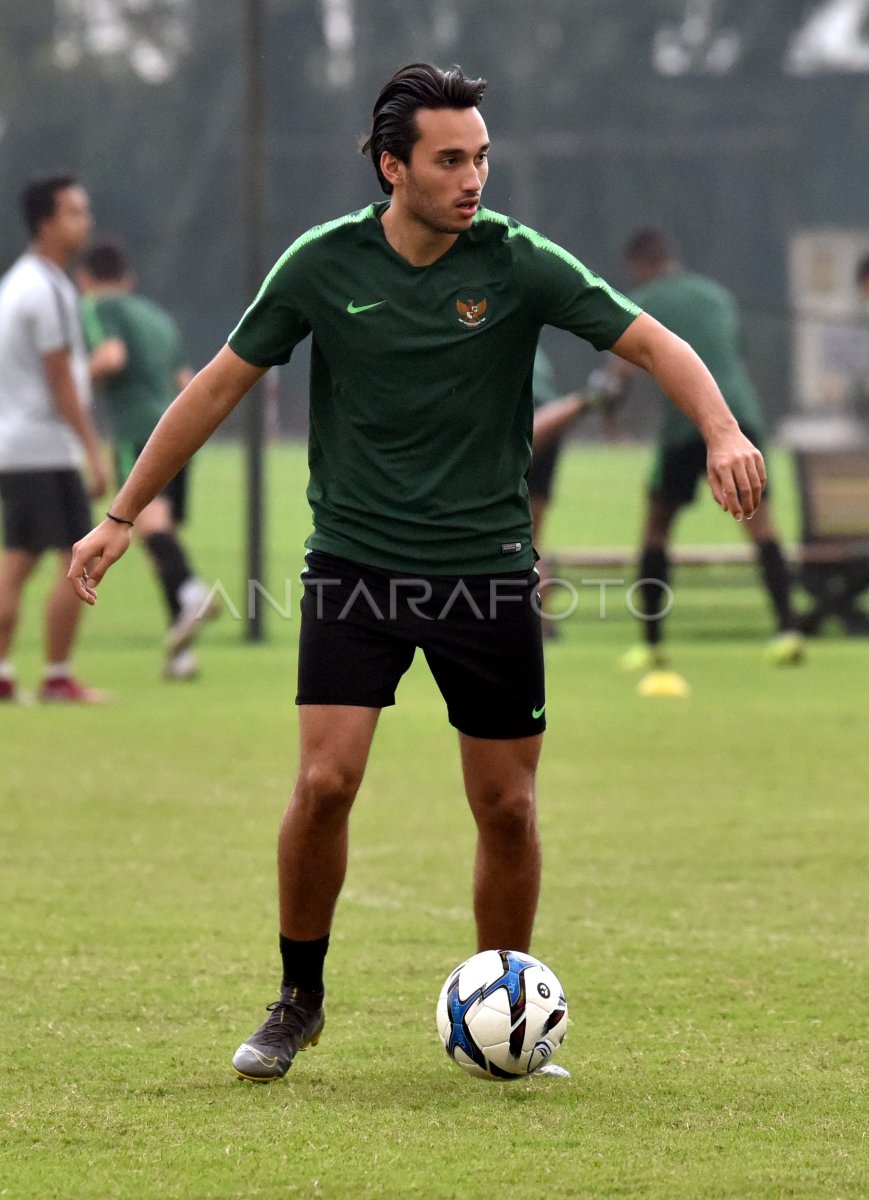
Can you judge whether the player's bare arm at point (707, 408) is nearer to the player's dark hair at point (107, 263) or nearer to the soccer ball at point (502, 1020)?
the soccer ball at point (502, 1020)

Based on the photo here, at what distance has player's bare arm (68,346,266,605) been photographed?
4.37 m

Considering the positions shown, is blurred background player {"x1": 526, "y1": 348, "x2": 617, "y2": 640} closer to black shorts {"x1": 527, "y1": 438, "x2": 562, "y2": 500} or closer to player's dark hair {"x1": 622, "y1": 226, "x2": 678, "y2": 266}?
black shorts {"x1": 527, "y1": 438, "x2": 562, "y2": 500}

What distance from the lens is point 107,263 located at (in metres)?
12.4

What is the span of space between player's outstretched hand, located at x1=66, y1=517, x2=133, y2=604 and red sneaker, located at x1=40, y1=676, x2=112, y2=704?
6.54m

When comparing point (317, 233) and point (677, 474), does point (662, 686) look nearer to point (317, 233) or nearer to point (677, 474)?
point (677, 474)

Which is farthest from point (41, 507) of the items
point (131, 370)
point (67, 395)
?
point (131, 370)

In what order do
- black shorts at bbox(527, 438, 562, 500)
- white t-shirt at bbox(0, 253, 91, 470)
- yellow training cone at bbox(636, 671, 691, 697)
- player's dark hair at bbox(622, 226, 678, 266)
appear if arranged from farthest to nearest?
1. black shorts at bbox(527, 438, 562, 500)
2. player's dark hair at bbox(622, 226, 678, 266)
3. yellow training cone at bbox(636, 671, 691, 697)
4. white t-shirt at bbox(0, 253, 91, 470)

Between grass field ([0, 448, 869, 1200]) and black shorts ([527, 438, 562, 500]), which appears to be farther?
black shorts ([527, 438, 562, 500])

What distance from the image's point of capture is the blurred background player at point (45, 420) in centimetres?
1055

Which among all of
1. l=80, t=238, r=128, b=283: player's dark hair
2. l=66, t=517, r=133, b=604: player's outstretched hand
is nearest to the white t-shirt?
l=80, t=238, r=128, b=283: player's dark hair

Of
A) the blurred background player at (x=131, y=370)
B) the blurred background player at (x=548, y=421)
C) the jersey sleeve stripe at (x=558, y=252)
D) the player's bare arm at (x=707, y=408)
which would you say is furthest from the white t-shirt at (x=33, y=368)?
the player's bare arm at (x=707, y=408)

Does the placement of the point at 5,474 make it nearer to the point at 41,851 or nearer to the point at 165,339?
the point at 165,339

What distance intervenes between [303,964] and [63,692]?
6623 millimetres

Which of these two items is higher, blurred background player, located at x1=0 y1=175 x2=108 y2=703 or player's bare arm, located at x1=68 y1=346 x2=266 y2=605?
player's bare arm, located at x1=68 y1=346 x2=266 y2=605
